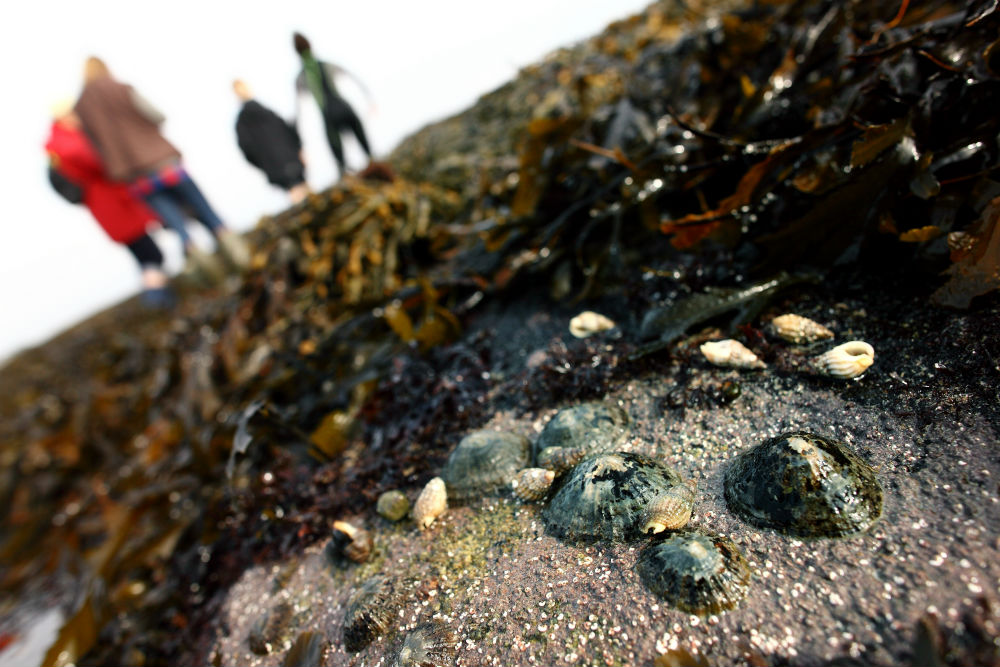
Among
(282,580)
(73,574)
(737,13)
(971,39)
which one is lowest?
(73,574)

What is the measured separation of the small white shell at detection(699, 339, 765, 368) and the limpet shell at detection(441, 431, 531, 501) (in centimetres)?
64

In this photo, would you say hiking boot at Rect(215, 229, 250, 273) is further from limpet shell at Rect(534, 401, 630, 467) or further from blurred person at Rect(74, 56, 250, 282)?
limpet shell at Rect(534, 401, 630, 467)

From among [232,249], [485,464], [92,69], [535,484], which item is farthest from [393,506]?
[92,69]

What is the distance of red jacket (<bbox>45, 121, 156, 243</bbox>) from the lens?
469 centimetres

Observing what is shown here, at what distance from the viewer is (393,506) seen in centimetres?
155

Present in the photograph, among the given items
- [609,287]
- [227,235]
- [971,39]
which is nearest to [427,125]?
[227,235]

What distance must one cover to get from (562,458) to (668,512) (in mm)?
358

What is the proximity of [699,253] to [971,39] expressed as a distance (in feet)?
3.75

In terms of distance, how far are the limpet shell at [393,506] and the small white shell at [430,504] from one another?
0.07 m

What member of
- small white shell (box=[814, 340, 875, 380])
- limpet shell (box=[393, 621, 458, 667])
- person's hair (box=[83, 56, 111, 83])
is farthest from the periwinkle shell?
person's hair (box=[83, 56, 111, 83])

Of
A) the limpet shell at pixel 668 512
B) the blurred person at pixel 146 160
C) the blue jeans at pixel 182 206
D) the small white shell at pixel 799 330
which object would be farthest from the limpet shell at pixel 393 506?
the blue jeans at pixel 182 206

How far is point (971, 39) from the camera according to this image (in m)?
1.65

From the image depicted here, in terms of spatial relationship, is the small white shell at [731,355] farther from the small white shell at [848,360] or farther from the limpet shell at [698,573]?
the limpet shell at [698,573]

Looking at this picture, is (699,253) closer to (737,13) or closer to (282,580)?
(282,580)
